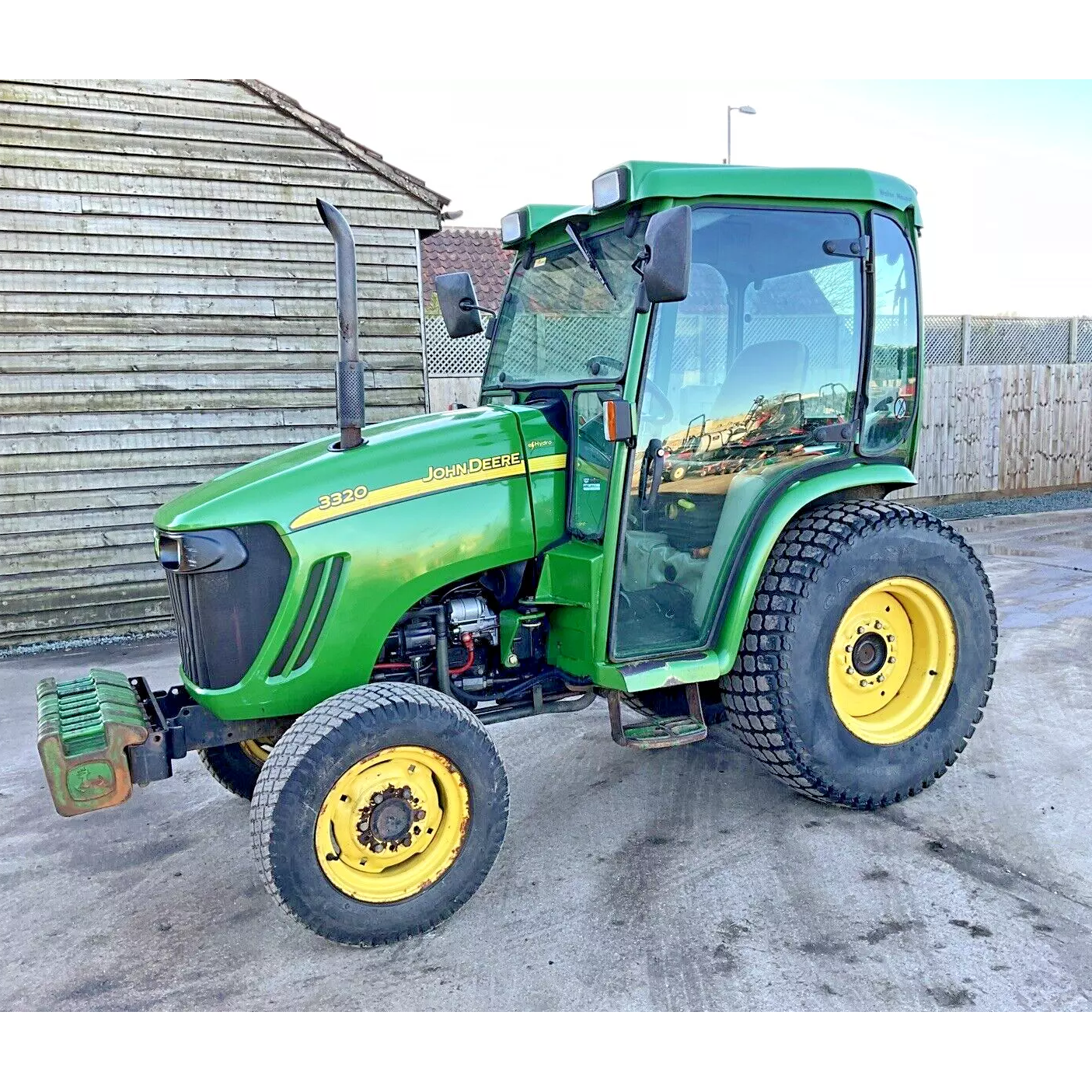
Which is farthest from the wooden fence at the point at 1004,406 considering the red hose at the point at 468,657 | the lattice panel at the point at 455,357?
the red hose at the point at 468,657

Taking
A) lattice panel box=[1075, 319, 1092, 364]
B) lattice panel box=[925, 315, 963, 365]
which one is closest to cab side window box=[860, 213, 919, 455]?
lattice panel box=[925, 315, 963, 365]

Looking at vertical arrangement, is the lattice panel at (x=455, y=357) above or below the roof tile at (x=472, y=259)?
below

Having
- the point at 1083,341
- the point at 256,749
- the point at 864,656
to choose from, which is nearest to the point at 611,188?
the point at 864,656

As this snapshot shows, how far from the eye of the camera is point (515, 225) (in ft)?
13.0

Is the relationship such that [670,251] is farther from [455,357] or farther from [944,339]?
[944,339]

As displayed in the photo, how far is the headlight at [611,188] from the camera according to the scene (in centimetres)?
314

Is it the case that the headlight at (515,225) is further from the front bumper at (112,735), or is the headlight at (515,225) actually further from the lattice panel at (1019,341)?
the lattice panel at (1019,341)

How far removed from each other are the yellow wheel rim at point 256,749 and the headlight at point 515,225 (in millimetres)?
2332

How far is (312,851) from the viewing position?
2.78 meters

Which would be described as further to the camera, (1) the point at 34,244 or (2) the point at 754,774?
(1) the point at 34,244

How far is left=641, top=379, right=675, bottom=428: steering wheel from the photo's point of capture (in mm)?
3252

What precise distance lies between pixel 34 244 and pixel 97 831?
479 cm
